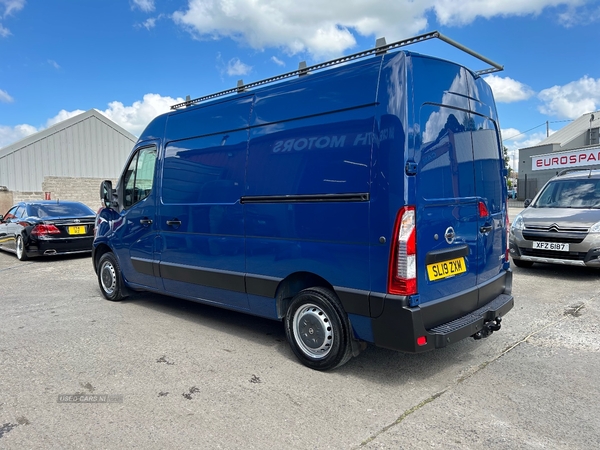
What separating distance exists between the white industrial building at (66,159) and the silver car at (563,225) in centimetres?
2087

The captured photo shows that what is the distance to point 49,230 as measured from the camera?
10.4m

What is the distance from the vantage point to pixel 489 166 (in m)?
4.22

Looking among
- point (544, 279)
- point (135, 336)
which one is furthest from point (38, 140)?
point (544, 279)

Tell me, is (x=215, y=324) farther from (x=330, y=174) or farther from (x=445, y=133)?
(x=445, y=133)

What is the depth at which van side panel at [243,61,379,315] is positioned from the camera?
3.49 meters

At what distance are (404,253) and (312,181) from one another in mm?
1004

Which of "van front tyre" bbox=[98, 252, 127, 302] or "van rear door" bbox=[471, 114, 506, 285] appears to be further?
"van front tyre" bbox=[98, 252, 127, 302]

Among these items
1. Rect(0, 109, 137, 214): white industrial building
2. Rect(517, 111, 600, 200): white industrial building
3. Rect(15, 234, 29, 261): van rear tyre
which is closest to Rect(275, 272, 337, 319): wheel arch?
Rect(15, 234, 29, 261): van rear tyre

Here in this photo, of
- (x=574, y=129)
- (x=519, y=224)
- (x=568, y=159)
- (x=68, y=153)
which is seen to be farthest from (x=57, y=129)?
(x=574, y=129)

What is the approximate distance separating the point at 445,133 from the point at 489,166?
87cm

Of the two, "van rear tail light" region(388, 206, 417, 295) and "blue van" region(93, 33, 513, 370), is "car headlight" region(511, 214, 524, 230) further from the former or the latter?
"van rear tail light" region(388, 206, 417, 295)

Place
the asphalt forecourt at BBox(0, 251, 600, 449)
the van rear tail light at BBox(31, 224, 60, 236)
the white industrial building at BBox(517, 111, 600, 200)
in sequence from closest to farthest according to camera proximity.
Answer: the asphalt forecourt at BBox(0, 251, 600, 449), the van rear tail light at BBox(31, 224, 60, 236), the white industrial building at BBox(517, 111, 600, 200)

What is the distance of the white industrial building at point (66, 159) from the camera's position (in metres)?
22.6

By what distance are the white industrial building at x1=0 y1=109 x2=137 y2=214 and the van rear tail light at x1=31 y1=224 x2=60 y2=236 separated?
12.4 m
